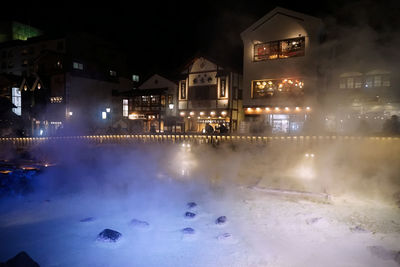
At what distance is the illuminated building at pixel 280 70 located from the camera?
52.5 feet

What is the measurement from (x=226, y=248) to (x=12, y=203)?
7885mm

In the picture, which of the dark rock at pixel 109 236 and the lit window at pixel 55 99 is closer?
the dark rock at pixel 109 236

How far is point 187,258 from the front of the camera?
5.29 metres

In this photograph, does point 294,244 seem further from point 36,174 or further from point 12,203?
point 36,174

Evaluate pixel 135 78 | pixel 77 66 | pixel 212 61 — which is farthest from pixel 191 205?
pixel 135 78

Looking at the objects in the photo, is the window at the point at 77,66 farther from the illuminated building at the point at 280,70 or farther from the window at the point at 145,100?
the illuminated building at the point at 280,70

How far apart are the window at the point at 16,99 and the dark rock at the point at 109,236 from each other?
2841 centimetres

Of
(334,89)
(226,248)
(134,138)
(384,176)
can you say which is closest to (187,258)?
(226,248)

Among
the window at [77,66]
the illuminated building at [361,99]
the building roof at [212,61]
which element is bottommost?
the illuminated building at [361,99]

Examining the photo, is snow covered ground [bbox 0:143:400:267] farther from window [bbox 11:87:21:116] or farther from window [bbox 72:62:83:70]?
window [bbox 11:87:21:116]

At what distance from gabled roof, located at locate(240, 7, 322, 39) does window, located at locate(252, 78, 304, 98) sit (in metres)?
3.72

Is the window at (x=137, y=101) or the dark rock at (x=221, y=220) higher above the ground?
the window at (x=137, y=101)

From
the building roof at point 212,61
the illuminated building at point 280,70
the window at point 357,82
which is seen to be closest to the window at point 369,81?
the window at point 357,82

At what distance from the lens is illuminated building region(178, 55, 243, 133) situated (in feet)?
63.5
